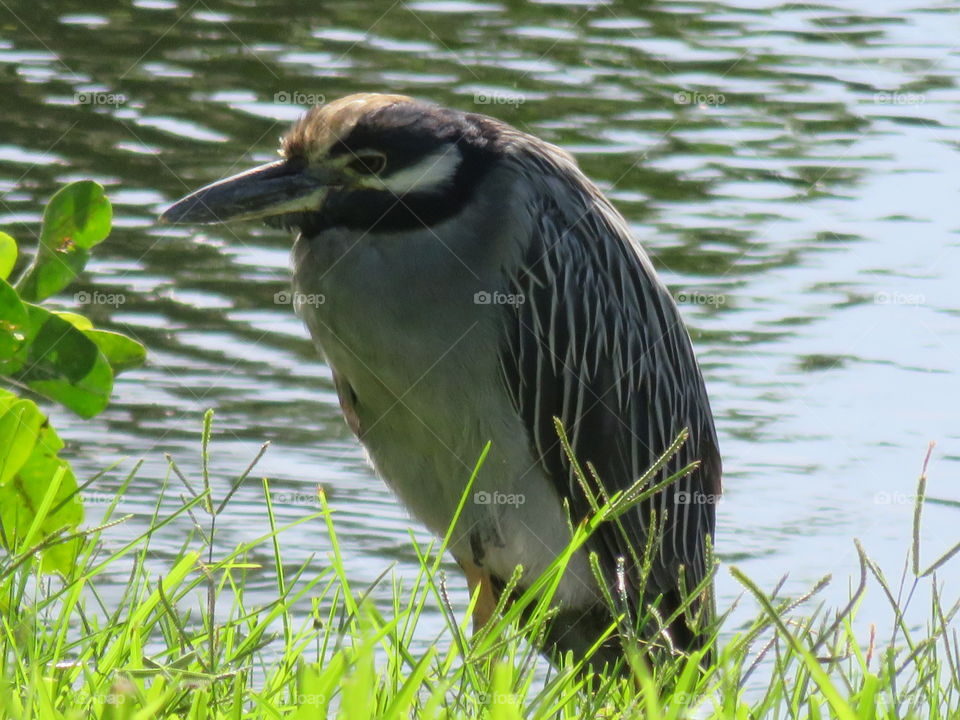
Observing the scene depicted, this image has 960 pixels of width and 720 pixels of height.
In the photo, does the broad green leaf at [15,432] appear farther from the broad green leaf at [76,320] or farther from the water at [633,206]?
the water at [633,206]

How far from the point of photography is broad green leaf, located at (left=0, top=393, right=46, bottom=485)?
359 cm

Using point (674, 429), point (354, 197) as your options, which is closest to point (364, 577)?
point (674, 429)

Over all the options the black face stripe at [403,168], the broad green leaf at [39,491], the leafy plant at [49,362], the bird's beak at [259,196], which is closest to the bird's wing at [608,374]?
the black face stripe at [403,168]

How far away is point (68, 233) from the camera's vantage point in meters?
3.99

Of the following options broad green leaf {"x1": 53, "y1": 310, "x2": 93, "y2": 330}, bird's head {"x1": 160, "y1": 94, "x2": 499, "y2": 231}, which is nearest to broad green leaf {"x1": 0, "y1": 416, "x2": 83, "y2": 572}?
broad green leaf {"x1": 53, "y1": 310, "x2": 93, "y2": 330}

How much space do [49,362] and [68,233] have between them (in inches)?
15.0

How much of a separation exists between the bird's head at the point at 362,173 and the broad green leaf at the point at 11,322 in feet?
2.77

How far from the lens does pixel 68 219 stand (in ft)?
13.1

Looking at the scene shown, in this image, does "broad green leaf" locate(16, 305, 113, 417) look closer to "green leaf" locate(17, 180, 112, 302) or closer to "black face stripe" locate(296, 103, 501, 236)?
"green leaf" locate(17, 180, 112, 302)

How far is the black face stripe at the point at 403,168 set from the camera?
452 cm

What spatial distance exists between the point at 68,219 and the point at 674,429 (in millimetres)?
2239

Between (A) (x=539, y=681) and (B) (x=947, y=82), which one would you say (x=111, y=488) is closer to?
(A) (x=539, y=681)

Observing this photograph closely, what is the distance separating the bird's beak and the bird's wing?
66 centimetres

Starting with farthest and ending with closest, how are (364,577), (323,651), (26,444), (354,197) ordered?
(364,577)
(354,197)
(26,444)
(323,651)
